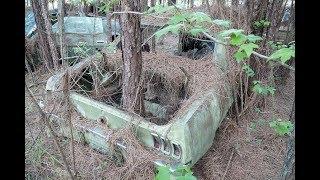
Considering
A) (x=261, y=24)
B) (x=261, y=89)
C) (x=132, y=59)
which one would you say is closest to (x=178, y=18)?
(x=132, y=59)

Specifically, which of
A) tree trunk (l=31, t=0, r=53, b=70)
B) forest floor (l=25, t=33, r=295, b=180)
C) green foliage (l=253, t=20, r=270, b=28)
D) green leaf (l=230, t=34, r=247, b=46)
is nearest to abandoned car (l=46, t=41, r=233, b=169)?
forest floor (l=25, t=33, r=295, b=180)

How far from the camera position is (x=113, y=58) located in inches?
194

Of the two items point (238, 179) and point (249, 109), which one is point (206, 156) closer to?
point (238, 179)

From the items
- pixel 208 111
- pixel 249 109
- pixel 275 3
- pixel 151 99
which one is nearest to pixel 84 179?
pixel 151 99

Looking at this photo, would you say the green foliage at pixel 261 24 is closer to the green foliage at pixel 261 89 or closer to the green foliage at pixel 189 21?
the green foliage at pixel 261 89

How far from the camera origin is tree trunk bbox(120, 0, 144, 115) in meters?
3.83

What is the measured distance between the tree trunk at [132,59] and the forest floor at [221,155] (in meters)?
0.79

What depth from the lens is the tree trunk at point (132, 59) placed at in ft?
12.6

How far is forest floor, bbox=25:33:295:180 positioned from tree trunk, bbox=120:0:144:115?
788mm

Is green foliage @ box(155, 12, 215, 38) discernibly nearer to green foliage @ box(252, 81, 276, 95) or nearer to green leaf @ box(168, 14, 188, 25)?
green leaf @ box(168, 14, 188, 25)

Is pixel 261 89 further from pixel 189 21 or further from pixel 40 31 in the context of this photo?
pixel 40 31

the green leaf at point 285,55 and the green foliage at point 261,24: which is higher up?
the green leaf at point 285,55

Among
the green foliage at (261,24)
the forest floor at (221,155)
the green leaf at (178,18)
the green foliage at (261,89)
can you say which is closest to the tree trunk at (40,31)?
the forest floor at (221,155)
